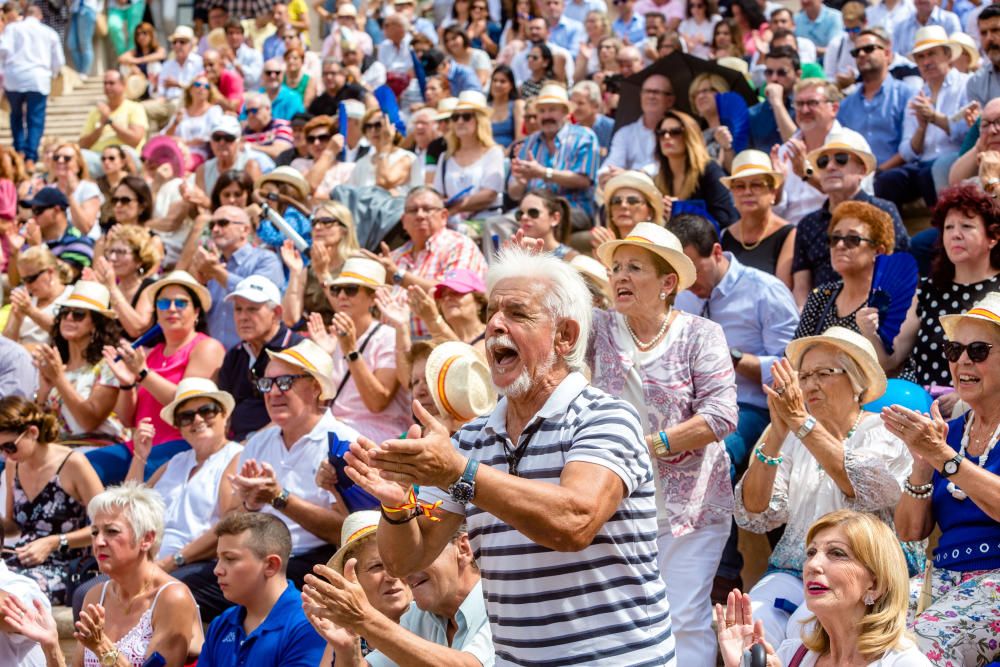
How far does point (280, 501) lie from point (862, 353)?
2485 millimetres

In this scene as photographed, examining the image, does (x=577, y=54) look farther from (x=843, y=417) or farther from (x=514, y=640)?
(x=514, y=640)

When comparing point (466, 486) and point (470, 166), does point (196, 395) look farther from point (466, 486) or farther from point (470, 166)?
point (466, 486)

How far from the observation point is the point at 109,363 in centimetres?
736

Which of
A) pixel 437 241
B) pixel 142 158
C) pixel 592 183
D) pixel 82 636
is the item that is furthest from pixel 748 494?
pixel 142 158

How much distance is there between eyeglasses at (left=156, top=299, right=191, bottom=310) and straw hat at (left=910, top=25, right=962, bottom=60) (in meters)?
5.31

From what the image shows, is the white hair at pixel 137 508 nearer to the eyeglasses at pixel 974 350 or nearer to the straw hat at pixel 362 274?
the straw hat at pixel 362 274

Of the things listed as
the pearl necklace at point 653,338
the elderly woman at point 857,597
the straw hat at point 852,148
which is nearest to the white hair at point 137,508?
the pearl necklace at point 653,338

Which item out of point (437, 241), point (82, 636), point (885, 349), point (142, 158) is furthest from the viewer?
point (142, 158)

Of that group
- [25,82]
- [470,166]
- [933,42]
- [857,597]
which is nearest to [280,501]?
[857,597]

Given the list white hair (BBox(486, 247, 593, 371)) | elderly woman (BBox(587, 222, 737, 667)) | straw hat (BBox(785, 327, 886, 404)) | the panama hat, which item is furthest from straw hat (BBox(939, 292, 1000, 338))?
the panama hat

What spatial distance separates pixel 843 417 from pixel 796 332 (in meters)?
1.50

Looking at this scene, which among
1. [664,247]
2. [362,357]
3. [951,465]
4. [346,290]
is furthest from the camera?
[346,290]

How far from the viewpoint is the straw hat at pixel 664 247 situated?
16.1 ft

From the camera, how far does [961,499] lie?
4395 mm
